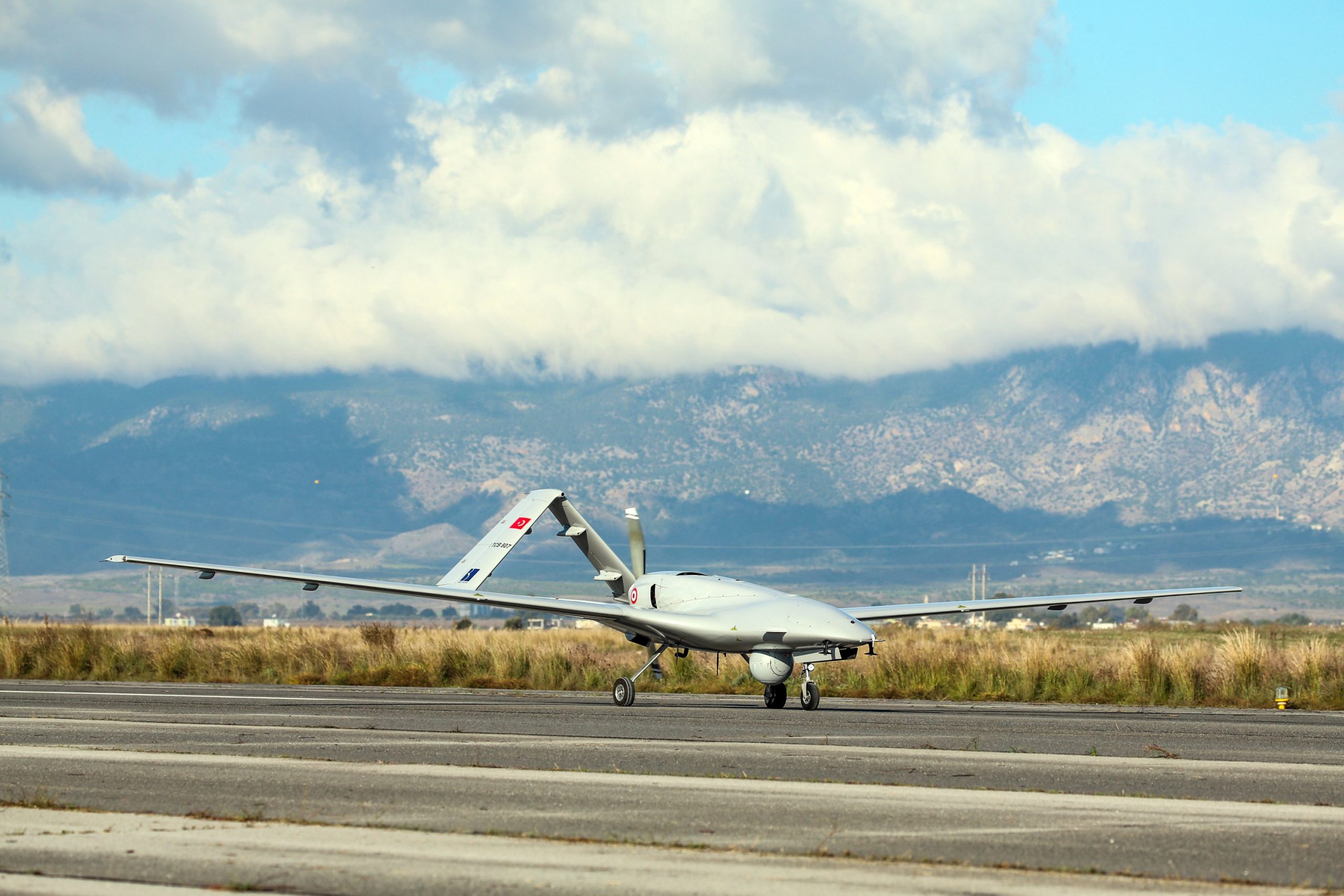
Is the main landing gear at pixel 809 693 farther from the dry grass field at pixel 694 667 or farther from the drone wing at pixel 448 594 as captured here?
the dry grass field at pixel 694 667

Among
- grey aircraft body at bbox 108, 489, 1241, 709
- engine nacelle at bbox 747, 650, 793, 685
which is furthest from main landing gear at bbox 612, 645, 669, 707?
engine nacelle at bbox 747, 650, 793, 685

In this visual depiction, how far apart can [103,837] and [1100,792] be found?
8946 millimetres

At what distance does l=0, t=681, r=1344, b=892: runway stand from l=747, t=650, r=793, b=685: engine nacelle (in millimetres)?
1427

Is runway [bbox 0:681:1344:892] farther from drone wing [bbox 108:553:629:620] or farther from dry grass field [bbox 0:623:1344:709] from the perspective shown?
dry grass field [bbox 0:623:1344:709]

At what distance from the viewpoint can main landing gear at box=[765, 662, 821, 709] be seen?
27.5m

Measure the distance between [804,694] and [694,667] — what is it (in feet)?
37.2

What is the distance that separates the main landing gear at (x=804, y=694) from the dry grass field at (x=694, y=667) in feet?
20.4

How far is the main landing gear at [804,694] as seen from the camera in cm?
2745

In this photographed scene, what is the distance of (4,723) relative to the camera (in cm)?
2220

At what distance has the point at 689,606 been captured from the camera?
2970cm

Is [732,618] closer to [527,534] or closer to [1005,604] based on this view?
[1005,604]

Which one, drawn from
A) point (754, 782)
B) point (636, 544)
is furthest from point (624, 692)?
point (754, 782)

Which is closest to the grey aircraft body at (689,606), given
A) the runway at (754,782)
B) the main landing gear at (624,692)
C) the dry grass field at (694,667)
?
the main landing gear at (624,692)

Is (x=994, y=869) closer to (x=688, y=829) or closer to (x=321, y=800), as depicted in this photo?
(x=688, y=829)
